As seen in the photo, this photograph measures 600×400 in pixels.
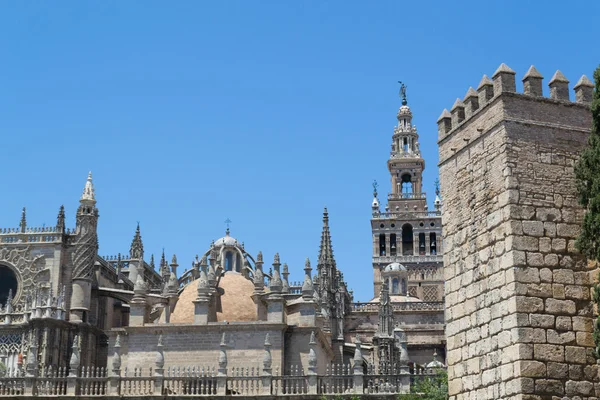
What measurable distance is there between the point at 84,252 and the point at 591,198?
3391 cm

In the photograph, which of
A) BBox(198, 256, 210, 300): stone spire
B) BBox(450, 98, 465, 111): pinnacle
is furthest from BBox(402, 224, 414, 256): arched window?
BBox(450, 98, 465, 111): pinnacle

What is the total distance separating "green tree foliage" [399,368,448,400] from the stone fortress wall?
1204 centimetres

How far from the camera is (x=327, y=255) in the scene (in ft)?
165

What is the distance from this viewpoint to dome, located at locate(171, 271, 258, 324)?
112 feet

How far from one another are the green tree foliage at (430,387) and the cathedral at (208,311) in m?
0.61

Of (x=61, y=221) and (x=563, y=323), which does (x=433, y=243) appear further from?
(x=563, y=323)

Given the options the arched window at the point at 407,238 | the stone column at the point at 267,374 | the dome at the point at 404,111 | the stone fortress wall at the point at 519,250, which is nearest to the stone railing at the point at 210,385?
the stone column at the point at 267,374

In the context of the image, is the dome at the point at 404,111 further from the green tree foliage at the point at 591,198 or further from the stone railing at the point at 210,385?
the green tree foliage at the point at 591,198

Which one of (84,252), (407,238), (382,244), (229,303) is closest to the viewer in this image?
(229,303)

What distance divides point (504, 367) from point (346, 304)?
4272 cm

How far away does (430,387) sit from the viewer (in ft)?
92.3

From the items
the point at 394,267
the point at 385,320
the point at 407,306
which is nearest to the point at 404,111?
the point at 394,267

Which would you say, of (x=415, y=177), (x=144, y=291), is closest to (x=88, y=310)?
(x=144, y=291)

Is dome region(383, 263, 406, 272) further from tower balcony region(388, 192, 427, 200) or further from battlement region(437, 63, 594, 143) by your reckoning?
Result: battlement region(437, 63, 594, 143)
